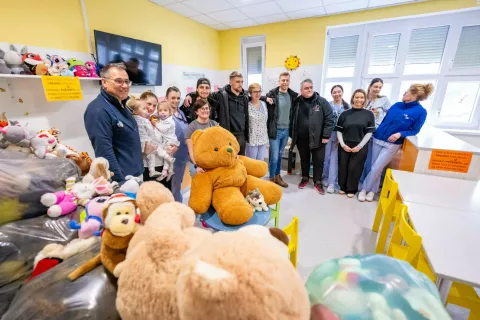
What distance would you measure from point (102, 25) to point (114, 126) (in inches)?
75.7

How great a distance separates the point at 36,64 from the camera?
184 centimetres

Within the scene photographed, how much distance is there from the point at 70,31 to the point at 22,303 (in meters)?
2.63

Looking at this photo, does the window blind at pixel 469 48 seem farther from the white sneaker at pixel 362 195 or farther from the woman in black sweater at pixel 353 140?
the white sneaker at pixel 362 195

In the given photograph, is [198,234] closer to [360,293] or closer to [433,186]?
[360,293]

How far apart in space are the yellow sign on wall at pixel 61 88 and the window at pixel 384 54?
169 inches

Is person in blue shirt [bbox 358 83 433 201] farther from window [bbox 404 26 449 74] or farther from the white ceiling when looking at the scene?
the white ceiling

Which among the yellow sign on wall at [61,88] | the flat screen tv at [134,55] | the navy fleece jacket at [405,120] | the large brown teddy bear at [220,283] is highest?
the flat screen tv at [134,55]

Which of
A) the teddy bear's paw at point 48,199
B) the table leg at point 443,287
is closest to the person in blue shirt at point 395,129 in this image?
the table leg at point 443,287

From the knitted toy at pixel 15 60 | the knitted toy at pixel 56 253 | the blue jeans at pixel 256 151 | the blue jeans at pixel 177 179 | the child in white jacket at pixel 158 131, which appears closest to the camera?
the knitted toy at pixel 56 253

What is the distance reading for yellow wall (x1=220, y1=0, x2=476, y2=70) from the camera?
10.5 ft

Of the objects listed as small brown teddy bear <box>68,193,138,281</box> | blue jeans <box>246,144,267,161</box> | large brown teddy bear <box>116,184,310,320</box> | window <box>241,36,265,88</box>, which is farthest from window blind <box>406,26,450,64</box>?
Result: small brown teddy bear <box>68,193,138,281</box>

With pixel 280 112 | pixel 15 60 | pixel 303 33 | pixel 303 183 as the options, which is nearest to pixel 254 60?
pixel 303 33

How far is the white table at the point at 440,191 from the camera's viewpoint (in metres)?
1.38

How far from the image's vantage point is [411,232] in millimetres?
1017
